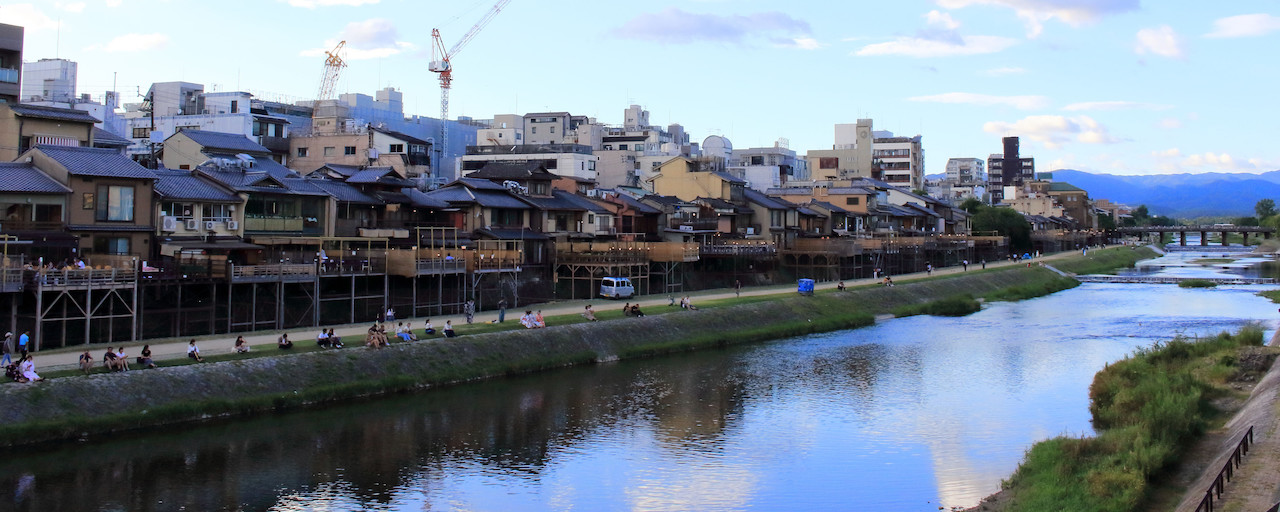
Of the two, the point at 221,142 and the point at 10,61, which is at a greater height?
the point at 10,61

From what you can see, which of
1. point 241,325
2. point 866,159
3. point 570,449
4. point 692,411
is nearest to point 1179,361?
point 692,411

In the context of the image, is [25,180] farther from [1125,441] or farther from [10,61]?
[1125,441]

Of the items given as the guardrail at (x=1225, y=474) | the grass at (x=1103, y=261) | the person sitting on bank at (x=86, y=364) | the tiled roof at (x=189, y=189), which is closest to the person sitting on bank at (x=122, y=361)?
the person sitting on bank at (x=86, y=364)

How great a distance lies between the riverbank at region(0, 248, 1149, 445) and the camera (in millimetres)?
27609

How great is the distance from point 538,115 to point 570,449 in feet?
313

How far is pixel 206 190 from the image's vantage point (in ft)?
149

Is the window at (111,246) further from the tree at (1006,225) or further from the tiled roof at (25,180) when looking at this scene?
the tree at (1006,225)

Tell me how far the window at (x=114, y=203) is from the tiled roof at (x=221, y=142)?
804 inches

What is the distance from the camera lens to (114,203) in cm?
3997

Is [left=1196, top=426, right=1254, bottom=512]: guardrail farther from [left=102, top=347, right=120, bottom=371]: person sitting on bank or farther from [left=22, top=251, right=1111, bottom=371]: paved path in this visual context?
[left=22, top=251, right=1111, bottom=371]: paved path

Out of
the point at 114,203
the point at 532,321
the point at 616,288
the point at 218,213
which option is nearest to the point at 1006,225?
the point at 616,288

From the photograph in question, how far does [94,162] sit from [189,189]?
15.7 ft

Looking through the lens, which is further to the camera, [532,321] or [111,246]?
[532,321]

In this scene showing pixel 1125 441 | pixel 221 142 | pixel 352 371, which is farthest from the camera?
pixel 221 142
